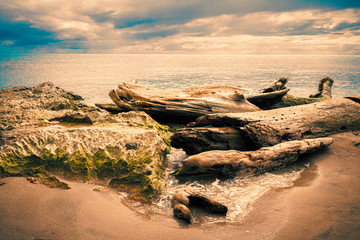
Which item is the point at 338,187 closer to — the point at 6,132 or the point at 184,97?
the point at 184,97

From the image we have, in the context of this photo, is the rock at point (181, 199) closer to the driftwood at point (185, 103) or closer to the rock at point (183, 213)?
the rock at point (183, 213)

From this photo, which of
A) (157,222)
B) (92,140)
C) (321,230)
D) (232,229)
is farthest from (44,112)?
(321,230)

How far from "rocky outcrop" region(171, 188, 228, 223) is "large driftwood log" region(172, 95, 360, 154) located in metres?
1.94

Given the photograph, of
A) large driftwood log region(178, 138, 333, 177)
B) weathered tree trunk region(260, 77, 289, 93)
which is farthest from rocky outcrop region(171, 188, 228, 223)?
weathered tree trunk region(260, 77, 289, 93)

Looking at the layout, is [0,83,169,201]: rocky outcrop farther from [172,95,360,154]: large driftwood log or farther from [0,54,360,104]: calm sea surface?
[0,54,360,104]: calm sea surface

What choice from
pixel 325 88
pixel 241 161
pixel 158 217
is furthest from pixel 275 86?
pixel 158 217

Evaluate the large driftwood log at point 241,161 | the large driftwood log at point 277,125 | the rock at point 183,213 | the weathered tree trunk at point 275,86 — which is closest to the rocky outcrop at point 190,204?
the rock at point 183,213

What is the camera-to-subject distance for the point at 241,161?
433 centimetres

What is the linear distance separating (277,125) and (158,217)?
366 cm

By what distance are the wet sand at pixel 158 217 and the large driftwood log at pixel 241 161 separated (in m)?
0.68

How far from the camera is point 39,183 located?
147 inches

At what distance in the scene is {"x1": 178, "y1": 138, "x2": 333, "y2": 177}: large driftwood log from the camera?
4.27 metres

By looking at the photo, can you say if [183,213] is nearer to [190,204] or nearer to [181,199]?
[181,199]

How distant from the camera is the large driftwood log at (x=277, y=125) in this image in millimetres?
A: 5066
